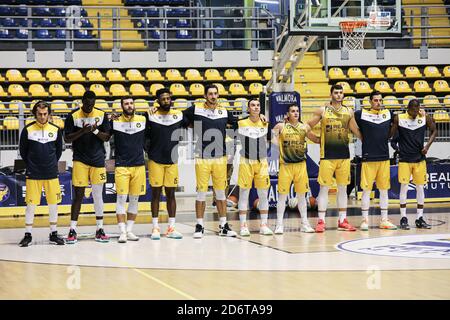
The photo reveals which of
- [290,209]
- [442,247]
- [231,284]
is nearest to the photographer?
[231,284]

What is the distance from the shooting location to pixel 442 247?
9.96 meters

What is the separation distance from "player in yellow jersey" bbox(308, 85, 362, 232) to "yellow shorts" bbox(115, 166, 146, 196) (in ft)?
8.96

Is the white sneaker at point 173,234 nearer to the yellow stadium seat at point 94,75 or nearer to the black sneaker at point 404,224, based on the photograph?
the black sneaker at point 404,224

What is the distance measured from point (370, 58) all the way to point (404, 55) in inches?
42.8

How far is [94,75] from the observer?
76.5 ft

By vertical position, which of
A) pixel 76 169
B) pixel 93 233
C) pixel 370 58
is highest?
pixel 370 58

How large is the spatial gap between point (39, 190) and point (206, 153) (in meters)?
2.43

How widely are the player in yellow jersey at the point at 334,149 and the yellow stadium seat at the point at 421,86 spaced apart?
12.7m

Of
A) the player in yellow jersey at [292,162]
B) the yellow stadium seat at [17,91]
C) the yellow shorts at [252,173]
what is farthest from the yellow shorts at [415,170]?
the yellow stadium seat at [17,91]

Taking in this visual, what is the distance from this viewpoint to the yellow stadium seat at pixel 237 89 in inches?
918

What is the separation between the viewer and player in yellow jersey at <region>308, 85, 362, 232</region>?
1199cm

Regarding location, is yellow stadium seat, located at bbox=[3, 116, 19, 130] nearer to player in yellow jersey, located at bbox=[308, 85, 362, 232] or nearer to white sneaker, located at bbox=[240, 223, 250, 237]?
white sneaker, located at bbox=[240, 223, 250, 237]

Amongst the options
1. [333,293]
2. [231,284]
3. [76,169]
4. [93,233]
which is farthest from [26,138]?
[333,293]
